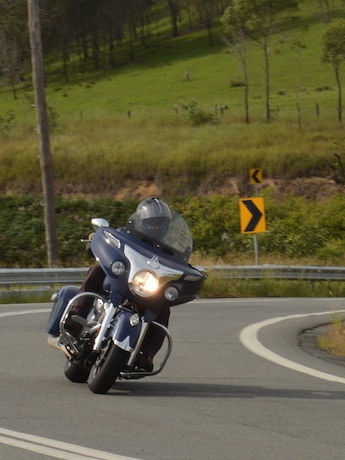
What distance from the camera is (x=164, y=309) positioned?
8.57 m

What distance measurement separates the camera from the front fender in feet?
26.7

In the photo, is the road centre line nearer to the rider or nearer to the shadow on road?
the shadow on road

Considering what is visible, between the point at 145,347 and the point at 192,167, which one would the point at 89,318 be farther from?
the point at 192,167

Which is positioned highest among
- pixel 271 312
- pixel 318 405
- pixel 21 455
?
pixel 21 455

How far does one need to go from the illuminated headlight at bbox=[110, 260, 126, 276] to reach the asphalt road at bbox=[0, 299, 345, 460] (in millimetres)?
971

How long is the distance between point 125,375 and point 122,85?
8448 cm

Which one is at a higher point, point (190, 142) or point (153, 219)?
point (153, 219)

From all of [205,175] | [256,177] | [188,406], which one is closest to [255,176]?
[256,177]

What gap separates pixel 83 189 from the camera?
46.9m

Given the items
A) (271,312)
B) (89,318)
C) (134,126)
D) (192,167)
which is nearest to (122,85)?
(134,126)

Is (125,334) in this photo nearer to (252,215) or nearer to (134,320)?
(134,320)

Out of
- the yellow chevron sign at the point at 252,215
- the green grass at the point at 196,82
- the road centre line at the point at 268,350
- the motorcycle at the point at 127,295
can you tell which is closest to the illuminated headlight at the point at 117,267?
the motorcycle at the point at 127,295

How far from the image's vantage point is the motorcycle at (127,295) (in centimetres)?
819

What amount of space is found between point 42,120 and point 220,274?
788 centimetres
